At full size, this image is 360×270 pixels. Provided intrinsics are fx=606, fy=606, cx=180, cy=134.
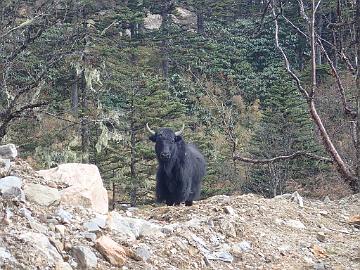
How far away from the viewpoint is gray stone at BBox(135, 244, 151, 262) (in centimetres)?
503

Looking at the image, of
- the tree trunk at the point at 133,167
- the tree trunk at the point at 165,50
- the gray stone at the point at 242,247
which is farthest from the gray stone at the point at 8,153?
the tree trunk at the point at 165,50

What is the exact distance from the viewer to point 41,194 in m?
5.68

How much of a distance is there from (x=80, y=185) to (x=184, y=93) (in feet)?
88.2

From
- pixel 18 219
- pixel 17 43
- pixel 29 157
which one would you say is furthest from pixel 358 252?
pixel 29 157

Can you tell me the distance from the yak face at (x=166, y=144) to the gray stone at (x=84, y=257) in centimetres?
492

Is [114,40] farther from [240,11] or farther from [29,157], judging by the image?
[29,157]

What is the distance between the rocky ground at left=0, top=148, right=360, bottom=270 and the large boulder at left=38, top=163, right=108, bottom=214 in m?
0.17

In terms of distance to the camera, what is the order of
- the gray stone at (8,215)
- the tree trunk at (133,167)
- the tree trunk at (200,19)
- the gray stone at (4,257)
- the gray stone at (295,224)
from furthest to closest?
the tree trunk at (200,19) < the tree trunk at (133,167) < the gray stone at (295,224) < the gray stone at (8,215) < the gray stone at (4,257)

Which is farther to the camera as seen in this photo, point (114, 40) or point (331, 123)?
point (114, 40)

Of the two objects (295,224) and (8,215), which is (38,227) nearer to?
(8,215)

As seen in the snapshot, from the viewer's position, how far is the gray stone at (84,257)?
15.3 ft

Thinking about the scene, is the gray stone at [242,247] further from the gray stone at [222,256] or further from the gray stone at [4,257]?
the gray stone at [4,257]

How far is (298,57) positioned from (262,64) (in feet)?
7.49

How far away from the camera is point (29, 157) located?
1714 cm
